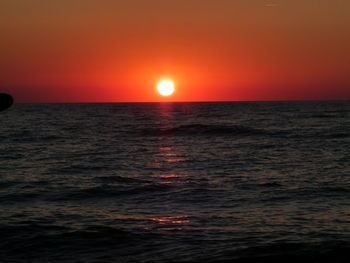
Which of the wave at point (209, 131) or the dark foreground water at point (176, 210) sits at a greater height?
the wave at point (209, 131)

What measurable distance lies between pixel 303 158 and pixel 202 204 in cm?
1308

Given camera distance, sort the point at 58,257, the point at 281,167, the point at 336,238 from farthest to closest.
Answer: the point at 281,167, the point at 336,238, the point at 58,257

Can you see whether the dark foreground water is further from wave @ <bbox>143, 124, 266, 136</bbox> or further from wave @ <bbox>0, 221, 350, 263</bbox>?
wave @ <bbox>143, 124, 266, 136</bbox>

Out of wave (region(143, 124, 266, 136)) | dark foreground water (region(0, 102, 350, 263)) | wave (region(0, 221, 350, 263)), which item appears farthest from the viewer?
wave (region(143, 124, 266, 136))

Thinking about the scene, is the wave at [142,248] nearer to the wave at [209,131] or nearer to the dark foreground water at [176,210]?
the dark foreground water at [176,210]

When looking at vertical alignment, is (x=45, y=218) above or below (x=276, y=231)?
above

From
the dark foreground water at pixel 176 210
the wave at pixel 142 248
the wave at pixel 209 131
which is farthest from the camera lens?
the wave at pixel 209 131

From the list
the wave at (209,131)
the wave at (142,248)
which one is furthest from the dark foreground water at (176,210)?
the wave at (209,131)

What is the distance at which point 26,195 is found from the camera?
610 inches

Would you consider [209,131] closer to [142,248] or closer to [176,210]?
[176,210]

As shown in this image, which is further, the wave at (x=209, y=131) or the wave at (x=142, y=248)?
the wave at (x=209, y=131)

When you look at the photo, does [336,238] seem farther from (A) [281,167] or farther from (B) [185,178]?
(A) [281,167]

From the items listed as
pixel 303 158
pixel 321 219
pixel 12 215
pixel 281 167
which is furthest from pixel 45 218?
pixel 303 158

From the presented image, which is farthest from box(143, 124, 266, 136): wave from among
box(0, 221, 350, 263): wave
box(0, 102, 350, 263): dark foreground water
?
box(0, 221, 350, 263): wave
